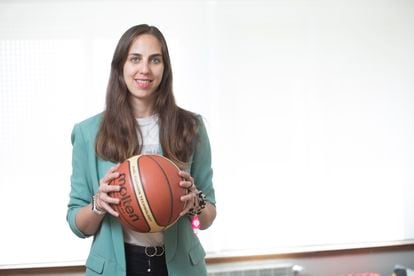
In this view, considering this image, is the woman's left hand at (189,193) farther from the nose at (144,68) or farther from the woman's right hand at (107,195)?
the nose at (144,68)

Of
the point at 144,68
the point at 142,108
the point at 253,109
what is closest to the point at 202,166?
the point at 142,108

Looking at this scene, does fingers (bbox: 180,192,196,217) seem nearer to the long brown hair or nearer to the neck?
the long brown hair

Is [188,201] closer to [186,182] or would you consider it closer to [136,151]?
[186,182]

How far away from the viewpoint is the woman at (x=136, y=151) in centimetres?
139

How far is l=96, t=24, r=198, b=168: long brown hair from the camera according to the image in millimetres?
→ 1443

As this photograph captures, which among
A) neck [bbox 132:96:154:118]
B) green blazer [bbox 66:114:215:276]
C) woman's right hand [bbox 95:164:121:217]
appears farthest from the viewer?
neck [bbox 132:96:154:118]

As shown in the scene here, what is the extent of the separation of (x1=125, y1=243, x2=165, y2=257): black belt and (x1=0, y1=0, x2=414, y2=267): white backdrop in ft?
4.47

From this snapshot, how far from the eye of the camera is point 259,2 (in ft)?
9.25

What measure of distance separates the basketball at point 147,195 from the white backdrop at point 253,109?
1.43m

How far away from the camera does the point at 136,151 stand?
4.85ft

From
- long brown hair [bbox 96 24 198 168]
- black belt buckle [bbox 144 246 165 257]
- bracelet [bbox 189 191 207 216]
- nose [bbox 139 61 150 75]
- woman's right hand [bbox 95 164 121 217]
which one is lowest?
black belt buckle [bbox 144 246 165 257]

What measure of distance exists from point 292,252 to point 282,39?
134 centimetres

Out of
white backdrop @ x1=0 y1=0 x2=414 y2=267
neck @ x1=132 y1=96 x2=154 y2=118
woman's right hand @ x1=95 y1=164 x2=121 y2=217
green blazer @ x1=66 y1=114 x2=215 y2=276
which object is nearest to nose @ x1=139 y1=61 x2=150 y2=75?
neck @ x1=132 y1=96 x2=154 y2=118

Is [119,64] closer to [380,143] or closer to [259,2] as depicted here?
[259,2]
